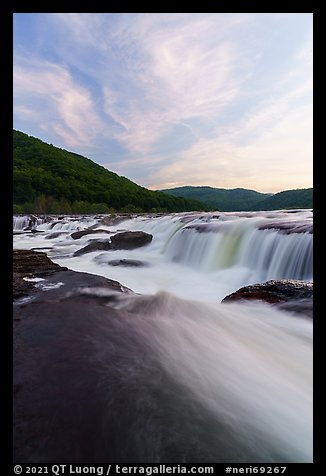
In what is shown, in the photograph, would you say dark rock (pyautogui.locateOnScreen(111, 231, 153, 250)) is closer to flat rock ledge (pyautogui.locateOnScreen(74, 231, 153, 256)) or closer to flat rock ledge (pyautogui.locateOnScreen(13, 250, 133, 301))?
flat rock ledge (pyautogui.locateOnScreen(74, 231, 153, 256))

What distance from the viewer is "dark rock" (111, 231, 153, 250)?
430 inches

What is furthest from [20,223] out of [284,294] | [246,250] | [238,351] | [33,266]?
[238,351]

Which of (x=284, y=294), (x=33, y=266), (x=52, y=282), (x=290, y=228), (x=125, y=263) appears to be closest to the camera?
(x=284, y=294)

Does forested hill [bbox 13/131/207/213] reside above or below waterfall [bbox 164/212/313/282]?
above

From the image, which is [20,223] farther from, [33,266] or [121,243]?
[33,266]

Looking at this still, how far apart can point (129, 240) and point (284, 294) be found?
8.17 meters

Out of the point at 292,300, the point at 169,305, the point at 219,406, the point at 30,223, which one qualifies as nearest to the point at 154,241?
the point at 169,305

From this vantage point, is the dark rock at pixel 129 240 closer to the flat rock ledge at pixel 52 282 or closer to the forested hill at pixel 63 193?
the flat rock ledge at pixel 52 282

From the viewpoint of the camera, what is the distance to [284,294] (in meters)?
4.18

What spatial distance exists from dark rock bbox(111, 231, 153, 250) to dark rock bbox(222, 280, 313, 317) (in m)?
7.05

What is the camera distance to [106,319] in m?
3.28

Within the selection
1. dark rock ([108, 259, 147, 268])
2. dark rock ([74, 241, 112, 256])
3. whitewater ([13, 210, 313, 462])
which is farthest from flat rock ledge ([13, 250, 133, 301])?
dark rock ([74, 241, 112, 256])
